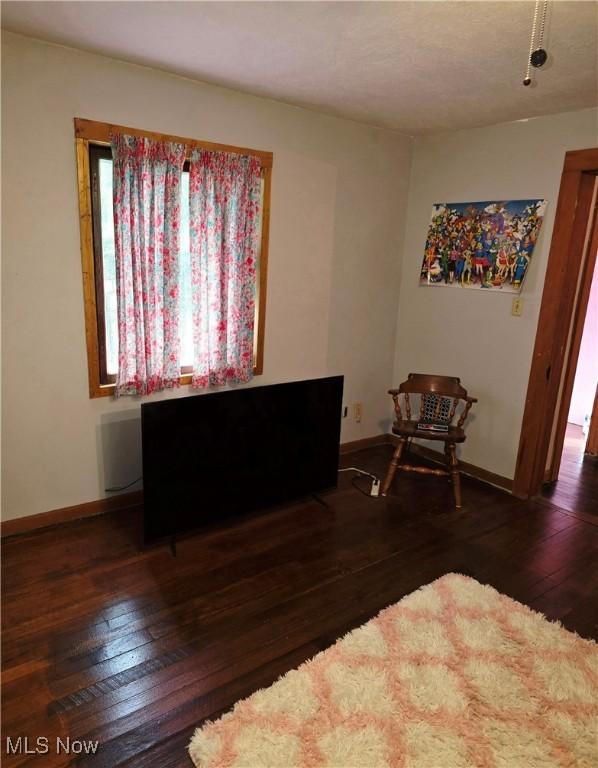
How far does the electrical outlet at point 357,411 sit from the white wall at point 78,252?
12 centimetres

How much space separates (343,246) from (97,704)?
3.04 meters

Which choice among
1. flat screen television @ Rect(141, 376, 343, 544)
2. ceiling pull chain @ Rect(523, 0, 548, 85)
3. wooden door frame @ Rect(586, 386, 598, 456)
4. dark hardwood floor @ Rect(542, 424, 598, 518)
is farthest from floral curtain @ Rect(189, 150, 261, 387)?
wooden door frame @ Rect(586, 386, 598, 456)

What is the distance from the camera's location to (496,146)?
345 centimetres

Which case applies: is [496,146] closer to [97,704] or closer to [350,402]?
[350,402]

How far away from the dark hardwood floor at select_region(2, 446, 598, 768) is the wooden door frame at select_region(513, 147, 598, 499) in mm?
336

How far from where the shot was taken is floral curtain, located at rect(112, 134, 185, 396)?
269 centimetres

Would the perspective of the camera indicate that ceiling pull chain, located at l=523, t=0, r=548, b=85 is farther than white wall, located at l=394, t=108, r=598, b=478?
No

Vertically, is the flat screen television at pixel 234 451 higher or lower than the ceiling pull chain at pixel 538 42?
lower

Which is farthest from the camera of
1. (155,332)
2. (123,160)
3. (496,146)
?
(496,146)

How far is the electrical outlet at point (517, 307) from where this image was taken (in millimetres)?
3404

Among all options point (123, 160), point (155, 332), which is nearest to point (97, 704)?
point (155, 332)

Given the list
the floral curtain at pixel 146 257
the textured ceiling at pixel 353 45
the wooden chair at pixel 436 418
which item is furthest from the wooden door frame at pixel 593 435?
the floral curtain at pixel 146 257

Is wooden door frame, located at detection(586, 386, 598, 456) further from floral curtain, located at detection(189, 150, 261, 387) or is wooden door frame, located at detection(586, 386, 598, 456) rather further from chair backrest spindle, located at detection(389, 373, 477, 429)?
floral curtain, located at detection(189, 150, 261, 387)

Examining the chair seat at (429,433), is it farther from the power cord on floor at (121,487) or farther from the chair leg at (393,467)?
the power cord on floor at (121,487)
